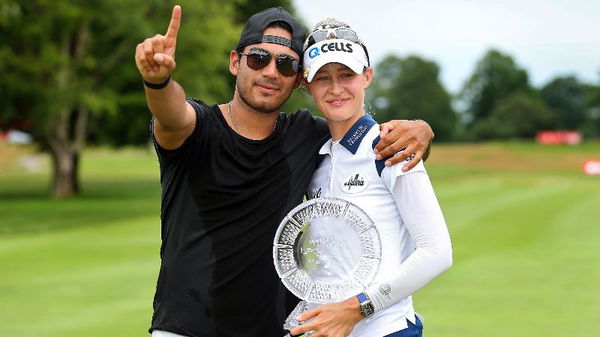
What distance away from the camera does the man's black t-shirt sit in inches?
150

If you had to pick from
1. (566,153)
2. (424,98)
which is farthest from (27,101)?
(424,98)

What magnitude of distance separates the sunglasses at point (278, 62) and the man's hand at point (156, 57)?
648mm

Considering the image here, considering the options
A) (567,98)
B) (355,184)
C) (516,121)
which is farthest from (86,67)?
(567,98)

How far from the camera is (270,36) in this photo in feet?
13.3

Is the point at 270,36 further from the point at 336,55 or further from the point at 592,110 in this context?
the point at 592,110

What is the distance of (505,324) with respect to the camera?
930 centimetres

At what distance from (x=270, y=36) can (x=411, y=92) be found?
125m

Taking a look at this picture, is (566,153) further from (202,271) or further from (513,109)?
(202,271)

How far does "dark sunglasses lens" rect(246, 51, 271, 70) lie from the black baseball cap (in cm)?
7

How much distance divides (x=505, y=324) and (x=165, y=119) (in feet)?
21.9

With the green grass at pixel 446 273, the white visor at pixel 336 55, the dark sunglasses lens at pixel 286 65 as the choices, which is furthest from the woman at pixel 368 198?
the green grass at pixel 446 273

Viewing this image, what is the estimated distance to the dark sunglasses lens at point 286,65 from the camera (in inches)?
156

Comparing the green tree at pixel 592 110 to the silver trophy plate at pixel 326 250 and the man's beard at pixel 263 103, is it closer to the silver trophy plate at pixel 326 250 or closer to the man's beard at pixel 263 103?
the man's beard at pixel 263 103

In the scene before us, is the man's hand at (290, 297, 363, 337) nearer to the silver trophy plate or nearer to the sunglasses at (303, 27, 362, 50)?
the silver trophy plate
